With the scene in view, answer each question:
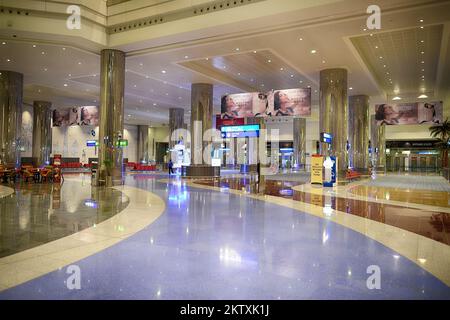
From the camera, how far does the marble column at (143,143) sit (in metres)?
46.0

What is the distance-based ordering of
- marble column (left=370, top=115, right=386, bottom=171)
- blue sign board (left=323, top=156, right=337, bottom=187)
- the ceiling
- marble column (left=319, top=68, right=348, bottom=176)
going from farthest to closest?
marble column (left=370, top=115, right=386, bottom=171) < marble column (left=319, top=68, right=348, bottom=176) < blue sign board (left=323, top=156, right=337, bottom=187) < the ceiling

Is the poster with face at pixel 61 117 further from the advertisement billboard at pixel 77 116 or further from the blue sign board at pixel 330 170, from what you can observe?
the blue sign board at pixel 330 170

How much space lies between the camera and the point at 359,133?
2450cm

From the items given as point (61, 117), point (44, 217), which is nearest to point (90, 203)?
point (44, 217)

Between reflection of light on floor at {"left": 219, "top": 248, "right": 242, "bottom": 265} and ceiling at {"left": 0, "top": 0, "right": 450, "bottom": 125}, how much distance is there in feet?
29.4

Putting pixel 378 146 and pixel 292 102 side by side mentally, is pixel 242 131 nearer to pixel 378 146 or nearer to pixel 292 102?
pixel 292 102

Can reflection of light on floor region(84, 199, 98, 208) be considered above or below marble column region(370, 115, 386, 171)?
below

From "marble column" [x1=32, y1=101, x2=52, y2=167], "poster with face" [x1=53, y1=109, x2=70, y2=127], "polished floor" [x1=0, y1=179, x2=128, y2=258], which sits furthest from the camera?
"marble column" [x1=32, y1=101, x2=52, y2=167]

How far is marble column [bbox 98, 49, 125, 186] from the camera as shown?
1489 cm

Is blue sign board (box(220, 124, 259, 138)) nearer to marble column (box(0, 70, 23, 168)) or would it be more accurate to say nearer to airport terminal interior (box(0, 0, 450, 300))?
airport terminal interior (box(0, 0, 450, 300))

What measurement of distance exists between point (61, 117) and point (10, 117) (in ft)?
32.1

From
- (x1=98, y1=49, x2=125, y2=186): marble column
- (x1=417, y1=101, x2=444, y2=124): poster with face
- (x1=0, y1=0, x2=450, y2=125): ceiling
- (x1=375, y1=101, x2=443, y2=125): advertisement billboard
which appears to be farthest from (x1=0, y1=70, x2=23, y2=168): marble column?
(x1=417, y1=101, x2=444, y2=124): poster with face
